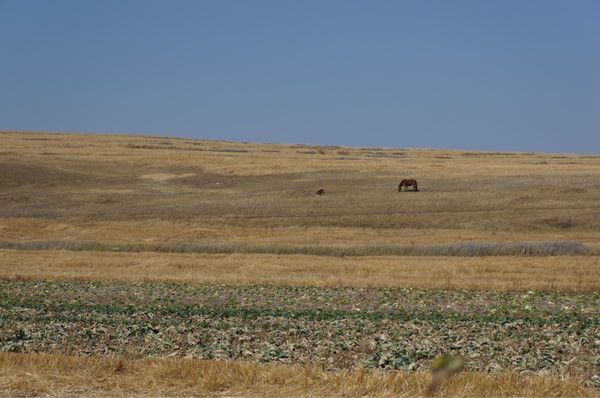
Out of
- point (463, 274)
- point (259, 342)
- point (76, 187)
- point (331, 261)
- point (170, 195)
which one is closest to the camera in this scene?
point (259, 342)

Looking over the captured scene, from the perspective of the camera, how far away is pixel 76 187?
69.2 meters

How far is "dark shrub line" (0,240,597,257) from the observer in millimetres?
37406

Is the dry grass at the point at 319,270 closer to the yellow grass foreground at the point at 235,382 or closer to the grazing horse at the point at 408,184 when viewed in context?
the yellow grass foreground at the point at 235,382

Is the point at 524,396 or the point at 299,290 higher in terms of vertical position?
the point at 524,396

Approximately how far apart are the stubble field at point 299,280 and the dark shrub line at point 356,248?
14cm

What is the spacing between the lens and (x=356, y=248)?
39156 mm

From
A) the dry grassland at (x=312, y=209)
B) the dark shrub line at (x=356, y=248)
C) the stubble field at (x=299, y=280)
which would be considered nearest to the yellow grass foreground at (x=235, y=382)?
the stubble field at (x=299, y=280)

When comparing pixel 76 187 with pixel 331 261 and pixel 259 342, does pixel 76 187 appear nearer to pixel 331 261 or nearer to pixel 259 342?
pixel 331 261

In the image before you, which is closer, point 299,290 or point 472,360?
point 472,360

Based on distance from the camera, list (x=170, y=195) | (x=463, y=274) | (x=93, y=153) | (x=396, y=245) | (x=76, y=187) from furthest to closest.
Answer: (x=93, y=153)
(x=76, y=187)
(x=170, y=195)
(x=396, y=245)
(x=463, y=274)

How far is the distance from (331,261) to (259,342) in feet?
62.0

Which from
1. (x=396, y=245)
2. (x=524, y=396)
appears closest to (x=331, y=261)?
(x=396, y=245)

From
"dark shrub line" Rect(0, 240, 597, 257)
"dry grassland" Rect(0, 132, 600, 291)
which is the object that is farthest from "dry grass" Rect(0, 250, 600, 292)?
"dark shrub line" Rect(0, 240, 597, 257)

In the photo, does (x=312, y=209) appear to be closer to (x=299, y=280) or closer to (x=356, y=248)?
(x=356, y=248)
